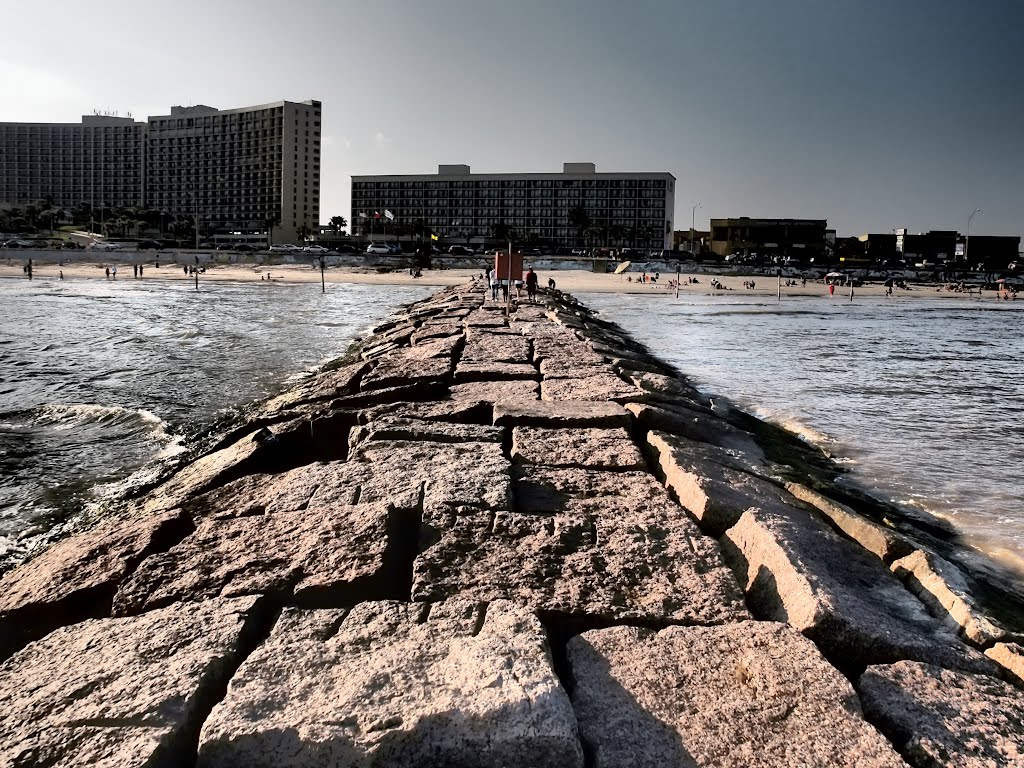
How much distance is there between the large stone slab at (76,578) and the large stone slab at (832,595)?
2586 mm

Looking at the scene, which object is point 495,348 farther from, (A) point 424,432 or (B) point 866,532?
(B) point 866,532

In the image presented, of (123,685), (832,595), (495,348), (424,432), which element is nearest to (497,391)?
(424,432)

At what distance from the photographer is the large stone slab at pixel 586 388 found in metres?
6.02

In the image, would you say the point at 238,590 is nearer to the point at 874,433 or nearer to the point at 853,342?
the point at 874,433

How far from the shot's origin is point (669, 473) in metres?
4.21

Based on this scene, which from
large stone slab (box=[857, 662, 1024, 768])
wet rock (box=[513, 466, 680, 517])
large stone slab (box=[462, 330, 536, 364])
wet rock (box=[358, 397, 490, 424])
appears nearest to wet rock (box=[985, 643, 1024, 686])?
large stone slab (box=[857, 662, 1024, 768])

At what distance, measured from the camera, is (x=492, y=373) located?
707 centimetres

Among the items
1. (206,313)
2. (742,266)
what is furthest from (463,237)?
(206,313)

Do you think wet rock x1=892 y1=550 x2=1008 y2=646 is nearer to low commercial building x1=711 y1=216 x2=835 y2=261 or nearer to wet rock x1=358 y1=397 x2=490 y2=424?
wet rock x1=358 y1=397 x2=490 y2=424

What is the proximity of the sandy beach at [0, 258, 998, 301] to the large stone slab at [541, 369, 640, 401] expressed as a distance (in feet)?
131

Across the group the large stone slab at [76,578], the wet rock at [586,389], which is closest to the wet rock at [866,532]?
the wet rock at [586,389]

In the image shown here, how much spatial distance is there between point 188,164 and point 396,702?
16429 centimetres

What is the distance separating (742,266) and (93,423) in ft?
273

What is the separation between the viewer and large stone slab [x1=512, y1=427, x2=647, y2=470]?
4.23 metres
